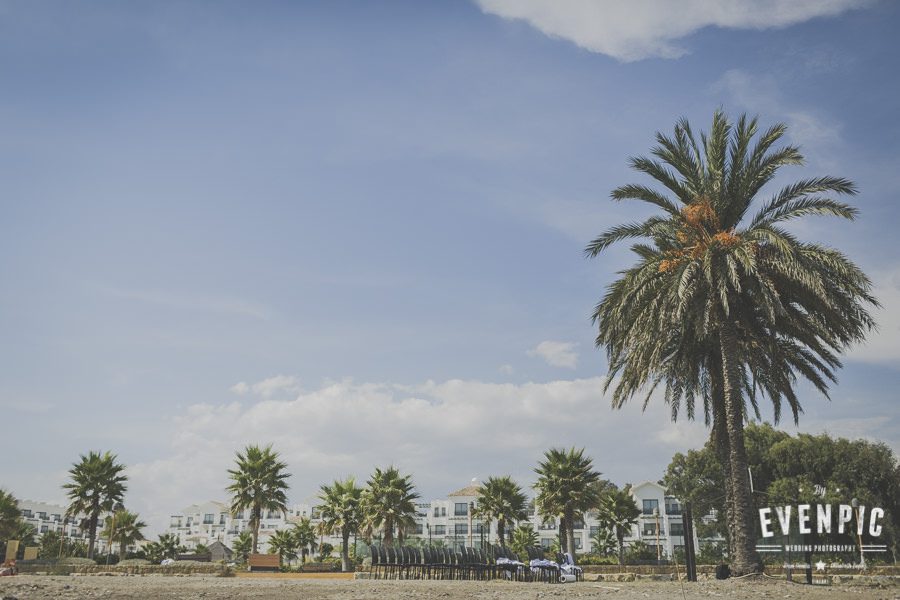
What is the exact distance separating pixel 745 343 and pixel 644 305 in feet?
16.0

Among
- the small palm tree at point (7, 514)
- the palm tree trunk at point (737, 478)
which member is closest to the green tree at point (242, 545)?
the small palm tree at point (7, 514)

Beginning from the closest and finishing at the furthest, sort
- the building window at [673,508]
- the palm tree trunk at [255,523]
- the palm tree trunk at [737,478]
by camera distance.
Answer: the palm tree trunk at [737,478]
the palm tree trunk at [255,523]
the building window at [673,508]

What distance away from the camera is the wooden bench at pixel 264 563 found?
1664 inches

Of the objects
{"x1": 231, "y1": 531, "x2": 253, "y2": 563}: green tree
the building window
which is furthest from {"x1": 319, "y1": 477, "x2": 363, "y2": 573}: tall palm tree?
the building window

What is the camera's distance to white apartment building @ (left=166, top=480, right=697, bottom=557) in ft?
304

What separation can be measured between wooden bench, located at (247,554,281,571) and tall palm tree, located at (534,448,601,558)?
726 inches

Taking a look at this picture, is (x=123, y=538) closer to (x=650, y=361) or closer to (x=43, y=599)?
(x=43, y=599)

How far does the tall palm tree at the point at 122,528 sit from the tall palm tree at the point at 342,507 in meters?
18.3

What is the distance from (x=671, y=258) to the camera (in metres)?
24.6

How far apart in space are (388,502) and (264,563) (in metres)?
9.94

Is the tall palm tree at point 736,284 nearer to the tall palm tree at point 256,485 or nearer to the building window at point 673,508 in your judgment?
the tall palm tree at point 256,485

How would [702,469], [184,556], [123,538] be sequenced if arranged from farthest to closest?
[702,469], [184,556], [123,538]

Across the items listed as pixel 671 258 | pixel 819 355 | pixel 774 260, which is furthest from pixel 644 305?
pixel 819 355

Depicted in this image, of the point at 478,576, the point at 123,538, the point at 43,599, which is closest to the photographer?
the point at 43,599
